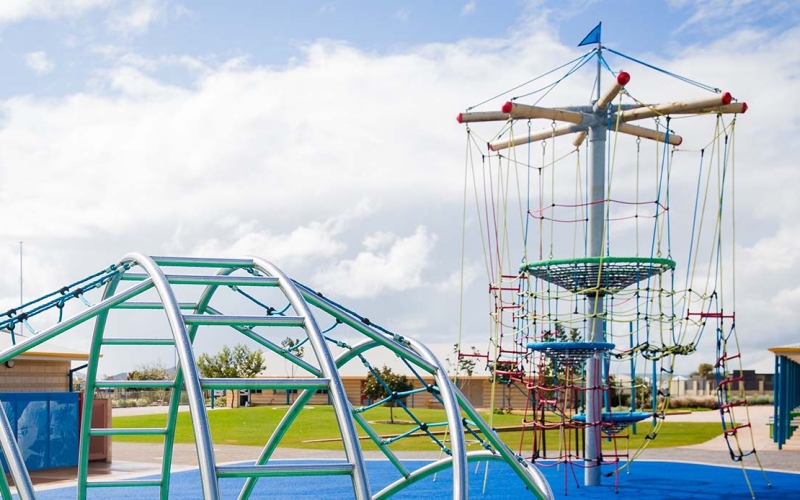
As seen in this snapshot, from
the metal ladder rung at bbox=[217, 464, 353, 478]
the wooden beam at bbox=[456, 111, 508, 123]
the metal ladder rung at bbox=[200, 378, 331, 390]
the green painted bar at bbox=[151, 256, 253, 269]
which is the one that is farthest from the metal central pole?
the metal ladder rung at bbox=[217, 464, 353, 478]

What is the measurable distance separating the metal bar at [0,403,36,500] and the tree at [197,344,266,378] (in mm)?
50565

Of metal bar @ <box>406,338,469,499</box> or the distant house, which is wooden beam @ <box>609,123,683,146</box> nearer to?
the distant house

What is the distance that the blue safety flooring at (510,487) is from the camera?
16578mm

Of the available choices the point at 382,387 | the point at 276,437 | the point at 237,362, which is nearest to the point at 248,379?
the point at 276,437

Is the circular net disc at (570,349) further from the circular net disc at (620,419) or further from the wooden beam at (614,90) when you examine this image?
the wooden beam at (614,90)

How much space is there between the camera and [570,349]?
16.9 meters

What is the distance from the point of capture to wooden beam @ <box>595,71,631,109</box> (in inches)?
662

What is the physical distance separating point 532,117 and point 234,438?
17.7 meters

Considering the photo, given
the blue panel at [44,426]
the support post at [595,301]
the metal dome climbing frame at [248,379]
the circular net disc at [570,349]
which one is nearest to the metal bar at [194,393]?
the metal dome climbing frame at [248,379]

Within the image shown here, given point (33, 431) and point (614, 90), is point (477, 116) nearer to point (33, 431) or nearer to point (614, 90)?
point (614, 90)

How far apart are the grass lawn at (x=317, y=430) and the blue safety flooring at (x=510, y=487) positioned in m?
6.84

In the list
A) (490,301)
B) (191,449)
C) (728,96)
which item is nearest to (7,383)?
(191,449)

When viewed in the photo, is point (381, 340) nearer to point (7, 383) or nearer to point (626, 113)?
point (626, 113)

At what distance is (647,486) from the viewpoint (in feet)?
59.9
